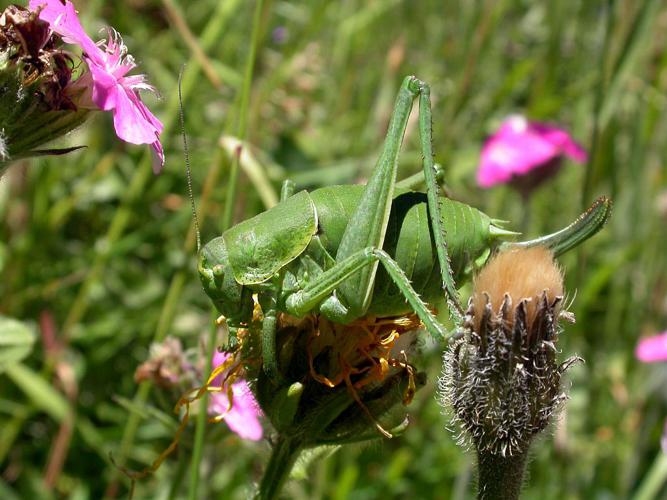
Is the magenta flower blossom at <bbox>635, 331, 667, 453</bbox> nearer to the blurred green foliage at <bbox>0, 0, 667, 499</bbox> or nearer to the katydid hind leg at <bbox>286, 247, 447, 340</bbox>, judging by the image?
the blurred green foliage at <bbox>0, 0, 667, 499</bbox>

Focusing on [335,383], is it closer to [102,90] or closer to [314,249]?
[314,249]

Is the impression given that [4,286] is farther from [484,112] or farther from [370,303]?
[484,112]

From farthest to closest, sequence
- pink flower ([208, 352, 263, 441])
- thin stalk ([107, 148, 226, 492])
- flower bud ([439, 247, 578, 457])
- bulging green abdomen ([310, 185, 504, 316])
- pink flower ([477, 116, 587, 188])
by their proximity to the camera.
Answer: pink flower ([477, 116, 587, 188]) < thin stalk ([107, 148, 226, 492]) < pink flower ([208, 352, 263, 441]) < bulging green abdomen ([310, 185, 504, 316]) < flower bud ([439, 247, 578, 457])

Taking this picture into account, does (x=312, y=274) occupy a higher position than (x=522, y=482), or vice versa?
(x=312, y=274)

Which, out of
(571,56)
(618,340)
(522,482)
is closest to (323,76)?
(571,56)

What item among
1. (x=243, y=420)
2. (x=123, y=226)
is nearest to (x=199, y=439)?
(x=243, y=420)

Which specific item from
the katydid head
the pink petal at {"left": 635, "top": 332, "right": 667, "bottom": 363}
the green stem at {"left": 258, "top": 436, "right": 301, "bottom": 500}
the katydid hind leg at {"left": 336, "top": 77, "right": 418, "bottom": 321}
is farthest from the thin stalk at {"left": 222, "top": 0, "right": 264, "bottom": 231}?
the pink petal at {"left": 635, "top": 332, "right": 667, "bottom": 363}
